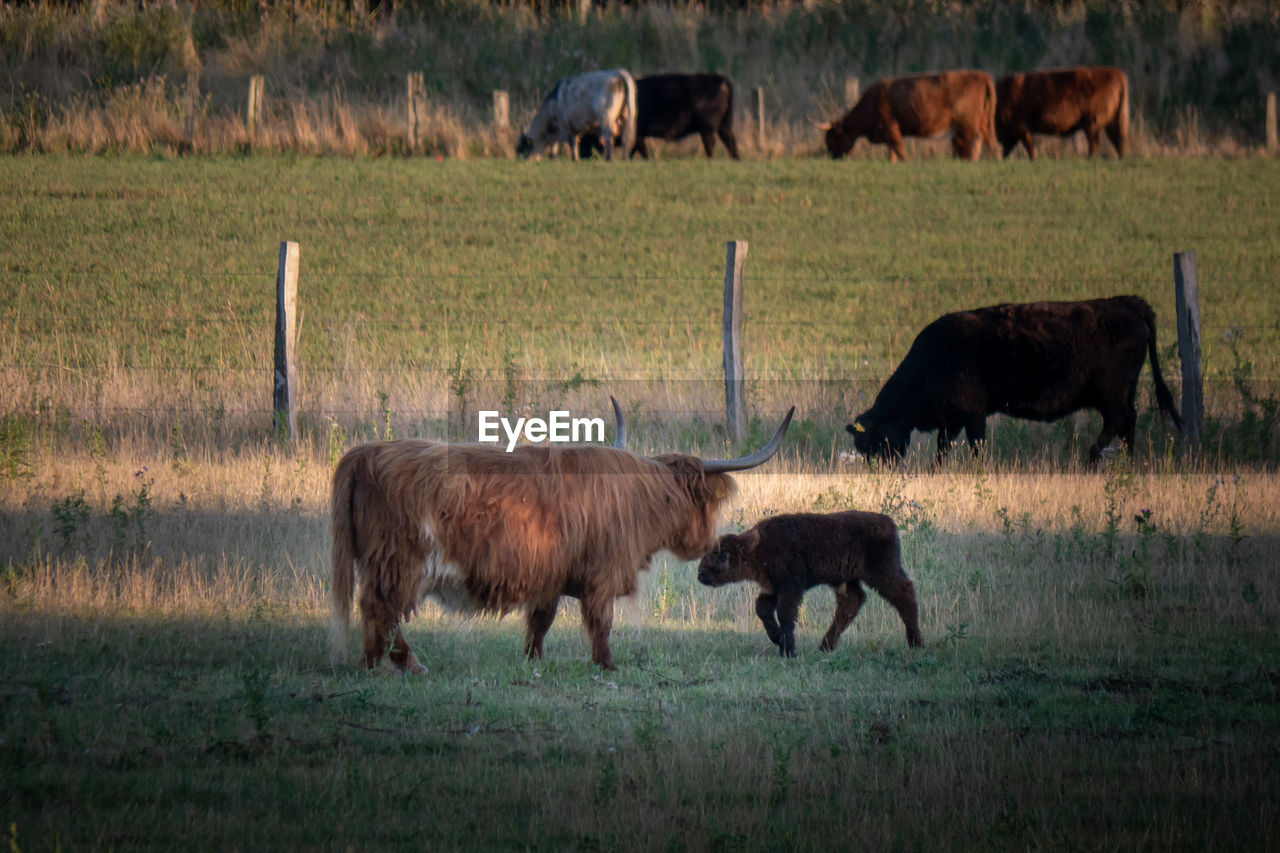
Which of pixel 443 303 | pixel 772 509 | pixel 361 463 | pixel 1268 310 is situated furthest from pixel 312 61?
pixel 361 463

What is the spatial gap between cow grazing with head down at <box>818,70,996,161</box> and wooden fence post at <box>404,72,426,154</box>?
8321mm

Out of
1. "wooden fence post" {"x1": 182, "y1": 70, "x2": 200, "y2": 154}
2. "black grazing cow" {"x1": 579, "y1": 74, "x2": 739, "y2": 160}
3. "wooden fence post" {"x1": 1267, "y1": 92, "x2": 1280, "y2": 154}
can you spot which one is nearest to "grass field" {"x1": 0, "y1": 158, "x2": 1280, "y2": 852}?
"wooden fence post" {"x1": 182, "y1": 70, "x2": 200, "y2": 154}

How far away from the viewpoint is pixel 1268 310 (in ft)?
63.1

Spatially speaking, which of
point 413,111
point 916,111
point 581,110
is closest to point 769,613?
point 581,110

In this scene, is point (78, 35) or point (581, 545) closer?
point (581, 545)

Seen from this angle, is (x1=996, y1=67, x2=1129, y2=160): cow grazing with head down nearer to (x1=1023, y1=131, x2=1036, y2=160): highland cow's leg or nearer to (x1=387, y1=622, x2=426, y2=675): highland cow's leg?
(x1=1023, y1=131, x2=1036, y2=160): highland cow's leg

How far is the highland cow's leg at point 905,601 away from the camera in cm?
750

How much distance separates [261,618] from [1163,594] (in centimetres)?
529

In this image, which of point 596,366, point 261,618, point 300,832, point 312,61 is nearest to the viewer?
point 300,832

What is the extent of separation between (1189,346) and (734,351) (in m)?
4.19

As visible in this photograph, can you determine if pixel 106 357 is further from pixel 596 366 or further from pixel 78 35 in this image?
pixel 78 35

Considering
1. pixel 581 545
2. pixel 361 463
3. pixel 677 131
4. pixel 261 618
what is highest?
pixel 677 131

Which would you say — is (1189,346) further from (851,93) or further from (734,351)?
(851,93)

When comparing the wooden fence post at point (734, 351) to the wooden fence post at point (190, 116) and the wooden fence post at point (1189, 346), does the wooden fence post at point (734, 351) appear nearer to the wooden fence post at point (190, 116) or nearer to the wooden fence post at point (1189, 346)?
the wooden fence post at point (1189, 346)
